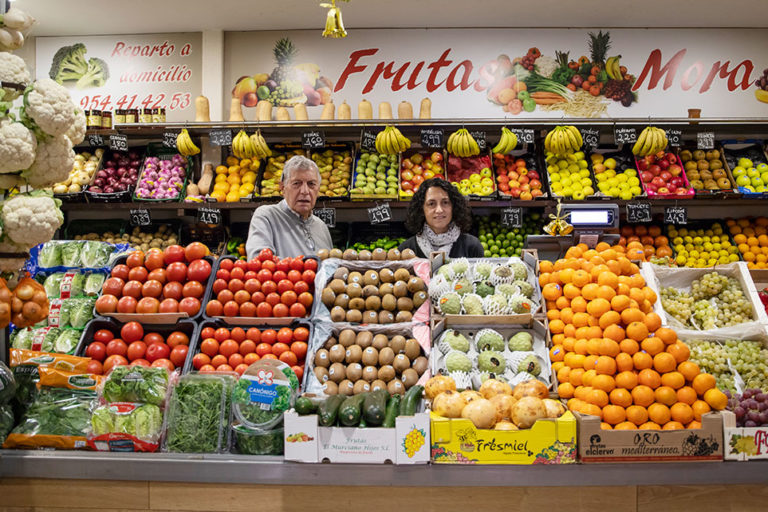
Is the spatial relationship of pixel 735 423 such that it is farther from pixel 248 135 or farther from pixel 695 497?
pixel 248 135

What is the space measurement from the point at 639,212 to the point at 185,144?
14.2 ft

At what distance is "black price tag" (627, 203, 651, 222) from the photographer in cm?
522

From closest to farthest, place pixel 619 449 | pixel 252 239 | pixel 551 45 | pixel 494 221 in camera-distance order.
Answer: pixel 619 449 < pixel 252 239 < pixel 494 221 < pixel 551 45

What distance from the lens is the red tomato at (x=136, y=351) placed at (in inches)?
109

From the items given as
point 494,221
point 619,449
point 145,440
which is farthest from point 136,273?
point 494,221

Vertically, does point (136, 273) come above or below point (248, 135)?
below

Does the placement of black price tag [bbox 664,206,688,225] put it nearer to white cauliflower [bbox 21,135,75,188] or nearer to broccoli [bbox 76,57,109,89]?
white cauliflower [bbox 21,135,75,188]

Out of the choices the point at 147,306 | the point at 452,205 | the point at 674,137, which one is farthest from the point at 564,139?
the point at 147,306

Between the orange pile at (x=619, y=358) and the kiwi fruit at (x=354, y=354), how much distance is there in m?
0.88

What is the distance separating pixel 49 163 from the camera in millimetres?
2207

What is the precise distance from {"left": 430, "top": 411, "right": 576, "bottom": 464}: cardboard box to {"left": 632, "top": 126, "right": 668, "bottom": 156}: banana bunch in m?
4.12

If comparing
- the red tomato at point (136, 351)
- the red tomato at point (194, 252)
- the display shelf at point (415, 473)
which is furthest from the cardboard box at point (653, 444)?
the red tomato at point (194, 252)

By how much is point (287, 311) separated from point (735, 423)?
2001 millimetres

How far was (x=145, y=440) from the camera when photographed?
225 centimetres
